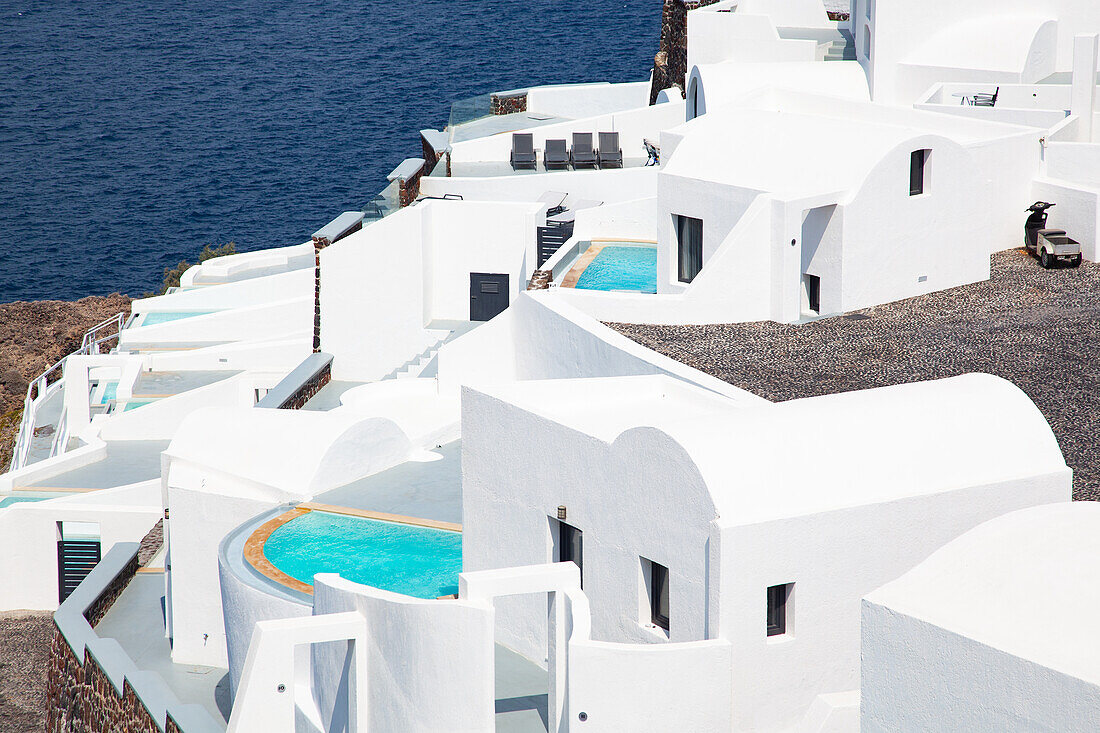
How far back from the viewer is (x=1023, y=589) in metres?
12.0

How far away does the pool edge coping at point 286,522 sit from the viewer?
66.7 feet

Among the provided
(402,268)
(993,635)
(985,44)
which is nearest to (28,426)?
(402,268)

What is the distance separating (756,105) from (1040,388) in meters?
12.5

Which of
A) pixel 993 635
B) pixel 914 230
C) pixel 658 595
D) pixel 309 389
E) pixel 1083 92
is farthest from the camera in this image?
pixel 309 389

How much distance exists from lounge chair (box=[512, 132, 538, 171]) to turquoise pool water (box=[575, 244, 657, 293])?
1486 cm

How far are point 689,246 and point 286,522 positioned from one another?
10.5 metres

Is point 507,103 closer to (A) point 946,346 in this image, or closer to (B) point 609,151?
(B) point 609,151

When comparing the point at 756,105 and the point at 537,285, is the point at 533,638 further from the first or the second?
the point at 756,105

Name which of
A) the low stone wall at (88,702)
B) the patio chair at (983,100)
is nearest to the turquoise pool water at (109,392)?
the low stone wall at (88,702)

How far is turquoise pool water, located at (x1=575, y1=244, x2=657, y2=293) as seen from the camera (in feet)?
99.6

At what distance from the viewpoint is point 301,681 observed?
18.5 meters

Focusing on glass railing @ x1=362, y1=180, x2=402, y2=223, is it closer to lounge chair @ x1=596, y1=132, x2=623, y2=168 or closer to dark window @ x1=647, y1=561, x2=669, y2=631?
lounge chair @ x1=596, y1=132, x2=623, y2=168

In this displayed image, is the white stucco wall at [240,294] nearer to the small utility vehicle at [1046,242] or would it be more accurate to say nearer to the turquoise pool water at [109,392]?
the turquoise pool water at [109,392]

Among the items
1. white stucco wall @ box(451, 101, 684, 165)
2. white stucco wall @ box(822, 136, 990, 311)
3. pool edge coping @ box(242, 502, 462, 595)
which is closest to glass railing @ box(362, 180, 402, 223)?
white stucco wall @ box(451, 101, 684, 165)
